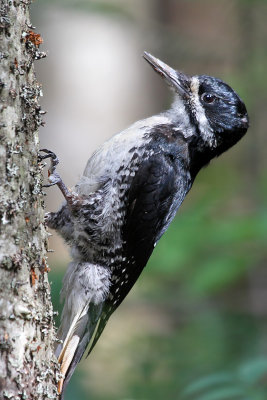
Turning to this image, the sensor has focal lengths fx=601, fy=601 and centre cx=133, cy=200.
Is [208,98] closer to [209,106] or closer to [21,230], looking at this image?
[209,106]

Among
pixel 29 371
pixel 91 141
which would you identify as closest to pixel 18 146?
pixel 29 371

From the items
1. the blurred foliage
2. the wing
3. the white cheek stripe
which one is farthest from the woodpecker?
the blurred foliage

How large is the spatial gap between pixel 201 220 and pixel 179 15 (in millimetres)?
5470

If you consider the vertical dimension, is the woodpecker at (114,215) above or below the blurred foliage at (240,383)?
above

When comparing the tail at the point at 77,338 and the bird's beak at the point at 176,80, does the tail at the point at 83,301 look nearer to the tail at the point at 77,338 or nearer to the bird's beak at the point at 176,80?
the tail at the point at 77,338

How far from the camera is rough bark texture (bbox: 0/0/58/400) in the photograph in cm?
211

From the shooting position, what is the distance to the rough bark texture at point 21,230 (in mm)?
2107

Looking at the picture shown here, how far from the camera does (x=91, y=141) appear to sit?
7582mm

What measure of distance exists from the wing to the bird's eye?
0.48 m

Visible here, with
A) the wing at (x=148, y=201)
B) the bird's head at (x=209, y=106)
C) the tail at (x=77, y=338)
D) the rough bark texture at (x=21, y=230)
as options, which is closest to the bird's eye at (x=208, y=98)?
the bird's head at (x=209, y=106)

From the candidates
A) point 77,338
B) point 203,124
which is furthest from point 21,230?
point 203,124

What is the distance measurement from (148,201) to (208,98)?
0.78 meters

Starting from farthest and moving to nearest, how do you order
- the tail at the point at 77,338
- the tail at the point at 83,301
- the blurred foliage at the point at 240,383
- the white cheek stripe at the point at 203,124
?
the white cheek stripe at the point at 203,124 → the tail at the point at 83,301 → the tail at the point at 77,338 → the blurred foliage at the point at 240,383

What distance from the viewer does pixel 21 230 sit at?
2.17m
